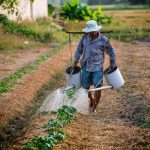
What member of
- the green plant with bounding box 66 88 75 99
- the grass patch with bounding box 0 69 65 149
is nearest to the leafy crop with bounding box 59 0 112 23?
the grass patch with bounding box 0 69 65 149

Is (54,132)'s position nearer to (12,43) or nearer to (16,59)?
(16,59)

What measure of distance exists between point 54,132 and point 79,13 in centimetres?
2838

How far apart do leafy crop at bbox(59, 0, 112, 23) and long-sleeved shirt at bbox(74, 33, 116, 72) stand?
23506 millimetres

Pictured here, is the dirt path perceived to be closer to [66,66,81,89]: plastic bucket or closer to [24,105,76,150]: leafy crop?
[66,66,81,89]: plastic bucket

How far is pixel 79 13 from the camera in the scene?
35.0 m

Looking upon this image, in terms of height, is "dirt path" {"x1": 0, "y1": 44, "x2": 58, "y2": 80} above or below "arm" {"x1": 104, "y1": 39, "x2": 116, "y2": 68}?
below

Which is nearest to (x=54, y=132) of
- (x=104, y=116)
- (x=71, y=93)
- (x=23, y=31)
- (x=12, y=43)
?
(x=71, y=93)

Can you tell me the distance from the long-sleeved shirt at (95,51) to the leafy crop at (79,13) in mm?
23506

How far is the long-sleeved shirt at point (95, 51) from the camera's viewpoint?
9258 millimetres

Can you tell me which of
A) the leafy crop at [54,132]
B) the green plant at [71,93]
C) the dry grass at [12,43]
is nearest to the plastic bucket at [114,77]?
the green plant at [71,93]

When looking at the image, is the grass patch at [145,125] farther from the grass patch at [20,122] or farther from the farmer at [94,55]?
the grass patch at [20,122]

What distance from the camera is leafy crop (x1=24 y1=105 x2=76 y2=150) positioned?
6477 millimetres

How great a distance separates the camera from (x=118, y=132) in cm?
777

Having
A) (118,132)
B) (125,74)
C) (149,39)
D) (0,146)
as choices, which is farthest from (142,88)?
(149,39)
